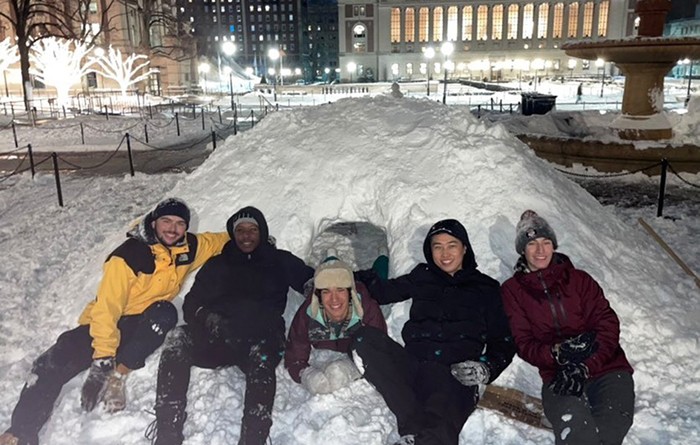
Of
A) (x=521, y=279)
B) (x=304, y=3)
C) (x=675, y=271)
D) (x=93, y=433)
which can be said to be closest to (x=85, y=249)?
(x=93, y=433)

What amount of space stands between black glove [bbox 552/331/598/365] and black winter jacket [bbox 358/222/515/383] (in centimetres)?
38

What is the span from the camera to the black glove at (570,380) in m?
3.44

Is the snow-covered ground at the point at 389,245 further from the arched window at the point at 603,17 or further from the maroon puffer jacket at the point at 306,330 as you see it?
the arched window at the point at 603,17

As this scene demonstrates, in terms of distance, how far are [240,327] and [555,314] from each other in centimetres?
214

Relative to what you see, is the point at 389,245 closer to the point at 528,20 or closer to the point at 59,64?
the point at 59,64

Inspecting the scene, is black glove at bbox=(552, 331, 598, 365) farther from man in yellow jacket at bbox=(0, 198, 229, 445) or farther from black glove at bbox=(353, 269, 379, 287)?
man in yellow jacket at bbox=(0, 198, 229, 445)

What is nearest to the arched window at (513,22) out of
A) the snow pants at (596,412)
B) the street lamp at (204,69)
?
the street lamp at (204,69)

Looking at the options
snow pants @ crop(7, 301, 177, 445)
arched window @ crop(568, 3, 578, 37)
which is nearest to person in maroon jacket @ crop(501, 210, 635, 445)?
snow pants @ crop(7, 301, 177, 445)

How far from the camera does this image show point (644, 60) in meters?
13.8

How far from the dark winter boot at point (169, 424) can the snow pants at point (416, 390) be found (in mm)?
1200

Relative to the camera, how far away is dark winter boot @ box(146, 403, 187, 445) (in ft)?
11.9

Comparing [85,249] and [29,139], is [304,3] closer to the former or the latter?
[29,139]

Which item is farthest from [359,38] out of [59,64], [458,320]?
[458,320]

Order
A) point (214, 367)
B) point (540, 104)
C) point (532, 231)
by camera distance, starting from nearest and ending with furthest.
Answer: point (532, 231) → point (214, 367) → point (540, 104)
